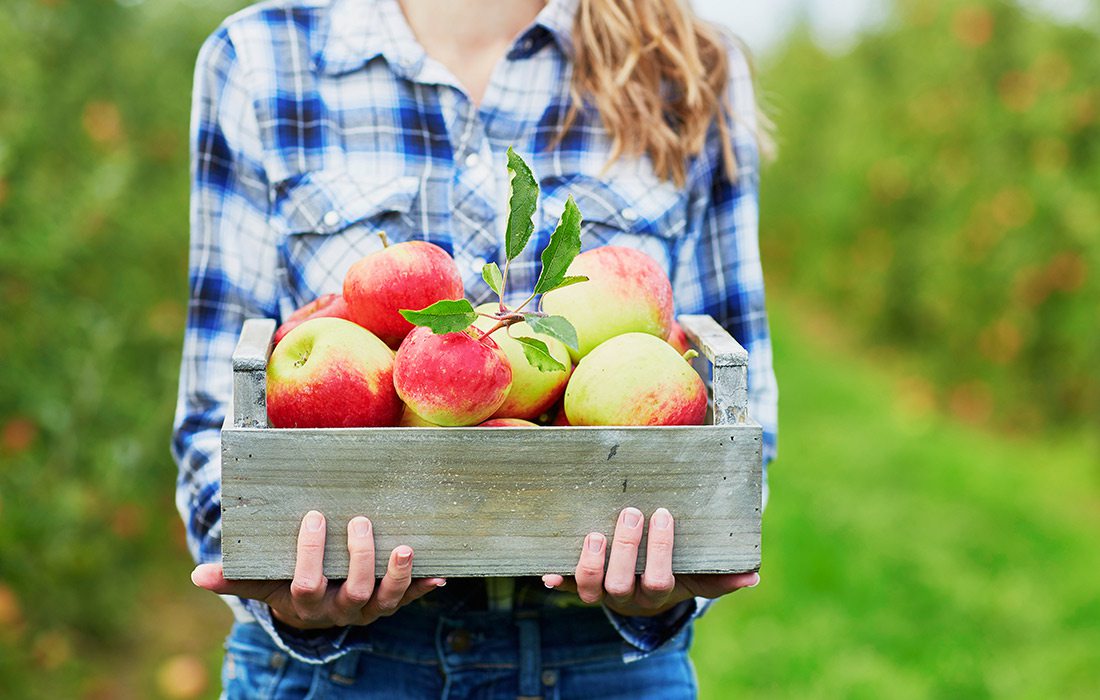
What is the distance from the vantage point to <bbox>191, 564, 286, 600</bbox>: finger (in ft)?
4.11

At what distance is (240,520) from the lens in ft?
3.92

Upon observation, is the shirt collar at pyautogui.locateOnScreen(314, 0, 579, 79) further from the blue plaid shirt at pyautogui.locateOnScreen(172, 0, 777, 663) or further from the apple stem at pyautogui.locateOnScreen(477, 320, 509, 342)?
the apple stem at pyautogui.locateOnScreen(477, 320, 509, 342)

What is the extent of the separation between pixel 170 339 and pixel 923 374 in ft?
17.8

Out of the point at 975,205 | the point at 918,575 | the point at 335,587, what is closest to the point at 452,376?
the point at 335,587

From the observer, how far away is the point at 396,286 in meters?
1.27

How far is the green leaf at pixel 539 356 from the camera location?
119cm

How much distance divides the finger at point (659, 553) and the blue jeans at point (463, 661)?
1.13 ft

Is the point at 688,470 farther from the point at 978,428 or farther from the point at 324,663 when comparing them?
the point at 978,428

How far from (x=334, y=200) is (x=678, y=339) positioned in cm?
50

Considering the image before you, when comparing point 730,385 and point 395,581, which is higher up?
point 730,385

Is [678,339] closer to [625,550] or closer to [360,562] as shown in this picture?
[625,550]

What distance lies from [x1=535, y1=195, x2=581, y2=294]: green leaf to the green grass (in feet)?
8.62

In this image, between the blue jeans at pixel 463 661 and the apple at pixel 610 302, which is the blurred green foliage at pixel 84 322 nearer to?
the blue jeans at pixel 463 661

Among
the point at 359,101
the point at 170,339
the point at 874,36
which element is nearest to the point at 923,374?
the point at 874,36
